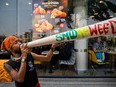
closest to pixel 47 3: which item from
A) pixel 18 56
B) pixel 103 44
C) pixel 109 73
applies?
pixel 103 44

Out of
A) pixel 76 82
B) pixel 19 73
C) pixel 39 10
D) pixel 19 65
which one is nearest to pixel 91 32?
pixel 19 73

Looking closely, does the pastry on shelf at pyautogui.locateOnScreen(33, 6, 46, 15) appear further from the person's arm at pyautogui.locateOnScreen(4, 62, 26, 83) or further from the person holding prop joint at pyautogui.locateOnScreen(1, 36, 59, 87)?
the person's arm at pyautogui.locateOnScreen(4, 62, 26, 83)

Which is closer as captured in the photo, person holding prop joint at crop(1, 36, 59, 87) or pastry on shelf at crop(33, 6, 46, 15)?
person holding prop joint at crop(1, 36, 59, 87)

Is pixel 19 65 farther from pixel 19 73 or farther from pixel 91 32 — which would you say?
pixel 91 32

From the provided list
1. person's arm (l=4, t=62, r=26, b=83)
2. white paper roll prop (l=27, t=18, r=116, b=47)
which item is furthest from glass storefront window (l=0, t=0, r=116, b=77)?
white paper roll prop (l=27, t=18, r=116, b=47)

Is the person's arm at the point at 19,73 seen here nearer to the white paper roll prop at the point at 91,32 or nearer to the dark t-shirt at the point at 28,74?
the dark t-shirt at the point at 28,74

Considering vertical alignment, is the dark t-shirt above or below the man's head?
below

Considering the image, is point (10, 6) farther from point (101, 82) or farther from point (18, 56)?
point (18, 56)

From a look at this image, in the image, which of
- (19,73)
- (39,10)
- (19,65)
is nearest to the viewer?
(19,73)

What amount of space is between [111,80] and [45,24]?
322cm

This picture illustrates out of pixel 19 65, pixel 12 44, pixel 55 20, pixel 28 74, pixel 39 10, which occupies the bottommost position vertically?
pixel 28 74

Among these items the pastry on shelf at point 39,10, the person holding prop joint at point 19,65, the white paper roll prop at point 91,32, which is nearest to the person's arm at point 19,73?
the person holding prop joint at point 19,65

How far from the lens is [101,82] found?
9.12m

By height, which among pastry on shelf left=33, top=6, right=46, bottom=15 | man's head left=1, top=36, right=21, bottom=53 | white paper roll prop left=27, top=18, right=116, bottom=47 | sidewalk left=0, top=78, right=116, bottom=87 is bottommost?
sidewalk left=0, top=78, right=116, bottom=87
